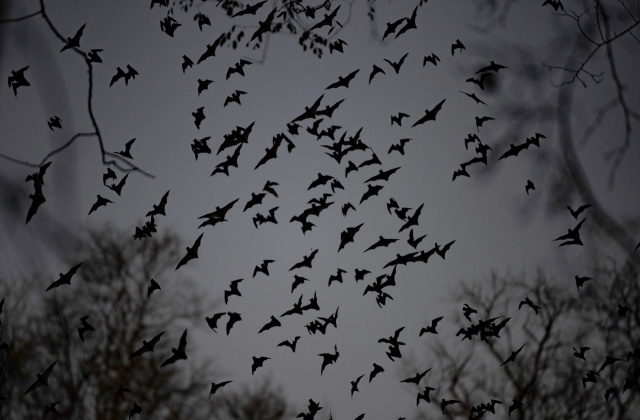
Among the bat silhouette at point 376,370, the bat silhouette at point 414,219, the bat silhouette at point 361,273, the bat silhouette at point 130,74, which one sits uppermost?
the bat silhouette at point 130,74

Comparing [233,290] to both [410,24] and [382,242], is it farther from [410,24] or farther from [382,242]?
[410,24]

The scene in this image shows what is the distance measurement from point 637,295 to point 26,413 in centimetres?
1475

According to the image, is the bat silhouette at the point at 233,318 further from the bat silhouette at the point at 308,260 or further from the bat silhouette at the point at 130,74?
the bat silhouette at the point at 130,74

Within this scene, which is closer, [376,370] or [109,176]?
[109,176]

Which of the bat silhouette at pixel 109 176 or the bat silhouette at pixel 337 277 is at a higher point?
the bat silhouette at pixel 109 176

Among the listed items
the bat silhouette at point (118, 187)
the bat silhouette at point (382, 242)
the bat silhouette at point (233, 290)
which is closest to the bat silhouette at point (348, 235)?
the bat silhouette at point (382, 242)

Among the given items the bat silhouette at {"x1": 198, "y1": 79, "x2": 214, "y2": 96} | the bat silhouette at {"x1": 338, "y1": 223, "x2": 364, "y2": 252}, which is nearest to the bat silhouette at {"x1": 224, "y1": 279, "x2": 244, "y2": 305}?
the bat silhouette at {"x1": 338, "y1": 223, "x2": 364, "y2": 252}

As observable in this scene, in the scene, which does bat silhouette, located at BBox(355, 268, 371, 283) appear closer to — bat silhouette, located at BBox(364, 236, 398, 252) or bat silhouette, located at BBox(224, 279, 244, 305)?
bat silhouette, located at BBox(364, 236, 398, 252)

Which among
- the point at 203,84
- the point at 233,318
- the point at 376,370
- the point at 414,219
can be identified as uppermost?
the point at 203,84

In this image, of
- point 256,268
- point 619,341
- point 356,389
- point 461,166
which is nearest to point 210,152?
point 256,268

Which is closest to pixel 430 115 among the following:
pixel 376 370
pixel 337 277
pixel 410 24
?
pixel 410 24

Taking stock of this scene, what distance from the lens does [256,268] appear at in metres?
5.41

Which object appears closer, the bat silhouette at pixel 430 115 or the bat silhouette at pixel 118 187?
the bat silhouette at pixel 118 187

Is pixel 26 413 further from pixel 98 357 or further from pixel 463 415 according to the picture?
pixel 463 415
